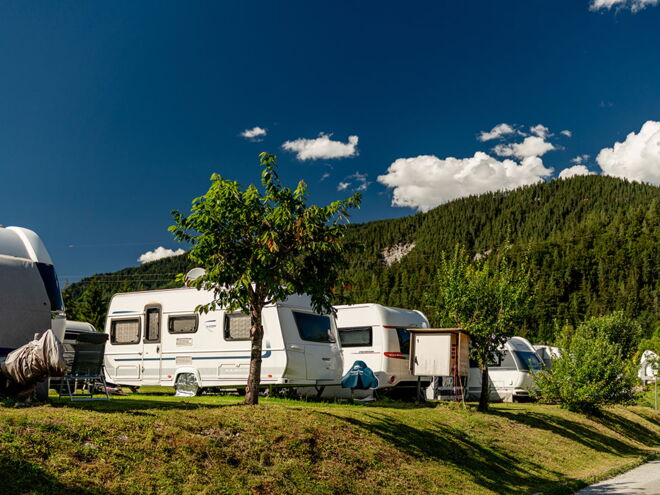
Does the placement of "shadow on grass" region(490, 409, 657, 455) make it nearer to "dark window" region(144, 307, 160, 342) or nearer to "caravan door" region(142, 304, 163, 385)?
"caravan door" region(142, 304, 163, 385)

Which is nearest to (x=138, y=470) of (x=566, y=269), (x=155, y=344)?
(x=155, y=344)

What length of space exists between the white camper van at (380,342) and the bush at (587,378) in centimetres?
404

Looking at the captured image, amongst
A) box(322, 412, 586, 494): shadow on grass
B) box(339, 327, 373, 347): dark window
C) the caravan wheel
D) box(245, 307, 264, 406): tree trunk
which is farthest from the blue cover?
box(245, 307, 264, 406): tree trunk

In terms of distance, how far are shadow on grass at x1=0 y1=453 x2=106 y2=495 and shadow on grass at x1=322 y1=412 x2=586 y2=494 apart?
17.6 ft

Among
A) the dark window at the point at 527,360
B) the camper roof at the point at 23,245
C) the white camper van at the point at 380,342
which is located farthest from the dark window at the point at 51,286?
the dark window at the point at 527,360

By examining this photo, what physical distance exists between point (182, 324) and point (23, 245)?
7.32 m

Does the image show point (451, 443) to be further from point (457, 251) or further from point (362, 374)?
point (457, 251)

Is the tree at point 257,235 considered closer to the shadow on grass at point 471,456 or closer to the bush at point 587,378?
the shadow on grass at point 471,456

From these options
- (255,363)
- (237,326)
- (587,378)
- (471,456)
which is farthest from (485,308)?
(255,363)

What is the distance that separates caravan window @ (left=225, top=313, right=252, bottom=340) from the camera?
51.6 ft

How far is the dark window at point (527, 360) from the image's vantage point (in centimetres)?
2377

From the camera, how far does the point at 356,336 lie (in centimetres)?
1827

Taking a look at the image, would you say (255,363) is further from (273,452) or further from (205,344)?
(205,344)

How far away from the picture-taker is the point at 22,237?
991 centimetres
